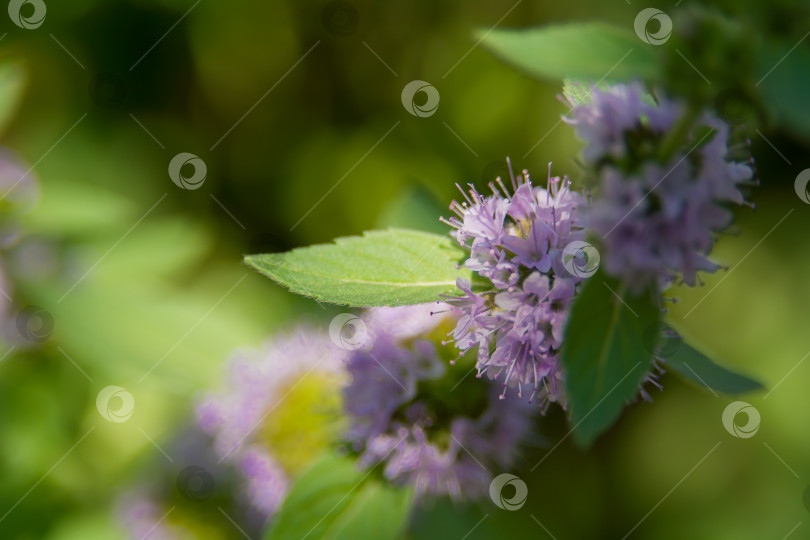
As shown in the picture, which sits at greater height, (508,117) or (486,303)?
(508,117)

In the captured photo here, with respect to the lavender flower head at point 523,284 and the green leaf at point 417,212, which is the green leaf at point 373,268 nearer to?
the lavender flower head at point 523,284

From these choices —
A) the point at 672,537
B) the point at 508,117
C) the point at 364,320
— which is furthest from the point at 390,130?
the point at 672,537

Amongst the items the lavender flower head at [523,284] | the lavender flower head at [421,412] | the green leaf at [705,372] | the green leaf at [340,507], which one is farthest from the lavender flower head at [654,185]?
the green leaf at [340,507]

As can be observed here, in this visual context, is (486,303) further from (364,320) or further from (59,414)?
(59,414)

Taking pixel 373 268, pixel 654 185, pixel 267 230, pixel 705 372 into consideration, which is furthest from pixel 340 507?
pixel 267 230

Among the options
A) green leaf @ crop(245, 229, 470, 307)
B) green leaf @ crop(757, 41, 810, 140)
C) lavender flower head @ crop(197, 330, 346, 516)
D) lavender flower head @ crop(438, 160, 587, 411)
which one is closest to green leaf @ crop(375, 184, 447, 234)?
lavender flower head @ crop(197, 330, 346, 516)

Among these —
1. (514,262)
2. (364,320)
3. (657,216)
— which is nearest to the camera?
(657,216)

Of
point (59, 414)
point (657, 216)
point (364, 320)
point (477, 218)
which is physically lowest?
point (59, 414)
